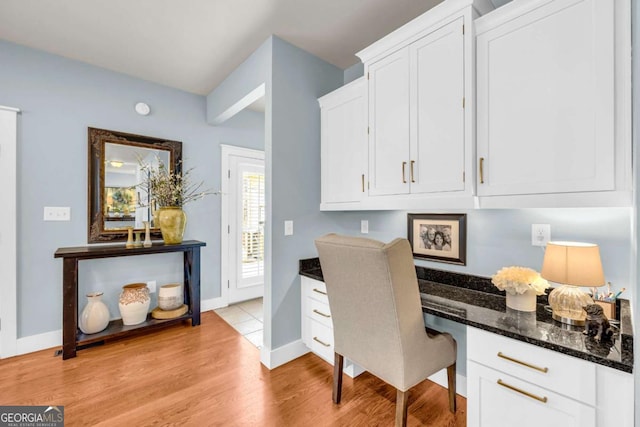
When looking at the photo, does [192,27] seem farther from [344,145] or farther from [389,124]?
[389,124]

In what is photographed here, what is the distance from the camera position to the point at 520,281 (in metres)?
1.31

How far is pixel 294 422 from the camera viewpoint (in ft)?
5.28

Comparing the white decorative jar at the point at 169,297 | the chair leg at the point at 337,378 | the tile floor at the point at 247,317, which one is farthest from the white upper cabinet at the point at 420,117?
the white decorative jar at the point at 169,297

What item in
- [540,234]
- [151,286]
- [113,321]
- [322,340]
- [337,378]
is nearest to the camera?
[540,234]

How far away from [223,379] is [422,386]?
1458 millimetres

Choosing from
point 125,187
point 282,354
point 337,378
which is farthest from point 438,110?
point 125,187

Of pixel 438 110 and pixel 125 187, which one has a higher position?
pixel 438 110

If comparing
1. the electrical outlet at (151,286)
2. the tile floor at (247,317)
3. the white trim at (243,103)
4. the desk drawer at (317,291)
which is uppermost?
the white trim at (243,103)

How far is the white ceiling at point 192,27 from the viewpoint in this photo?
189 centimetres

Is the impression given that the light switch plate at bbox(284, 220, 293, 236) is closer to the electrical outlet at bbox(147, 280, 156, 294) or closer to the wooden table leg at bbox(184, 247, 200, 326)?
the wooden table leg at bbox(184, 247, 200, 326)

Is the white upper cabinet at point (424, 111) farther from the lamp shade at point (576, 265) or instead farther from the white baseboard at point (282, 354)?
the white baseboard at point (282, 354)

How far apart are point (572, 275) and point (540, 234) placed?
0.41 meters

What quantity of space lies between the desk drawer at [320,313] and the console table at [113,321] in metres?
1.47

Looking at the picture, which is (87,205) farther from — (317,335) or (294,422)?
(294,422)
